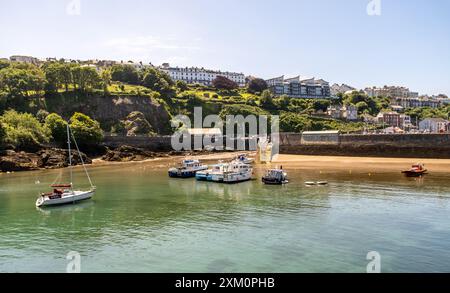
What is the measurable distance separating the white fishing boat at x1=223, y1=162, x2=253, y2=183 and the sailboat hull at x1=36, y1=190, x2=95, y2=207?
19.3 meters

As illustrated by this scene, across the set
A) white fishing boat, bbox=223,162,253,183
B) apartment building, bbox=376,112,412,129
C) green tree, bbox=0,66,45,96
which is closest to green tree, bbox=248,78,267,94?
apartment building, bbox=376,112,412,129

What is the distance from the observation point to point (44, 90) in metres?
119

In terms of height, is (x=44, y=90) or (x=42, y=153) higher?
(x=44, y=90)

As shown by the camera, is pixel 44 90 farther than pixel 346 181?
Yes

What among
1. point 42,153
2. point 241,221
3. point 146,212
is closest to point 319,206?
point 241,221

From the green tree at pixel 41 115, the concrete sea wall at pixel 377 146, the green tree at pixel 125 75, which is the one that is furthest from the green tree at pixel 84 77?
the concrete sea wall at pixel 377 146

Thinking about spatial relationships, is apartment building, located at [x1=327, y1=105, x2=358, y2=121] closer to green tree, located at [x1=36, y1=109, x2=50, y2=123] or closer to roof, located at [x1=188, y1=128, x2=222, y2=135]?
roof, located at [x1=188, y1=128, x2=222, y2=135]

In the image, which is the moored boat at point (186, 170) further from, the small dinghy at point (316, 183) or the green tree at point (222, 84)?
the green tree at point (222, 84)

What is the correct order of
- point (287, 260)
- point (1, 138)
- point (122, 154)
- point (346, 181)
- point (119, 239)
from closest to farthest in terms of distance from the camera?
point (287, 260) < point (119, 239) < point (346, 181) < point (1, 138) < point (122, 154)

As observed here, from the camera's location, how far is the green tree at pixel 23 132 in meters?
83.2

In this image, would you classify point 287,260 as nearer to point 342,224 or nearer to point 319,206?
point 342,224
